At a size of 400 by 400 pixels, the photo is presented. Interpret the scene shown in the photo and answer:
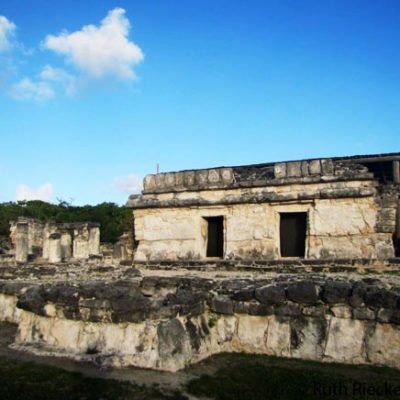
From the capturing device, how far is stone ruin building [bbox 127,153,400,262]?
8938mm

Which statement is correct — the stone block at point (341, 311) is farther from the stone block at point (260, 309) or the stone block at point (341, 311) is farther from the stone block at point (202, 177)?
the stone block at point (202, 177)

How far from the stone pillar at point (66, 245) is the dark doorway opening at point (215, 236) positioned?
10.8 meters

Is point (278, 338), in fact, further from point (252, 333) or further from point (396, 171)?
point (396, 171)

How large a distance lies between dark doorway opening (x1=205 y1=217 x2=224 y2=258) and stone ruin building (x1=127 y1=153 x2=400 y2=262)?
0.02m

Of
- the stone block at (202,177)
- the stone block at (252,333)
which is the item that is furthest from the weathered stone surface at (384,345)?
the stone block at (202,177)

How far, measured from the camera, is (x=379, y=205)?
8883 millimetres

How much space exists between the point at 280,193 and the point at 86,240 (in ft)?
39.2

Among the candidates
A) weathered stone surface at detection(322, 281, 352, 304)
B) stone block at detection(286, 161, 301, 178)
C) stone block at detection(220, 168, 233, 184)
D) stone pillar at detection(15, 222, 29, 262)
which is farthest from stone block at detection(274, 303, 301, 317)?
stone pillar at detection(15, 222, 29, 262)

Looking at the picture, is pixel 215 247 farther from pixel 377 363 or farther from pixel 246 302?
pixel 377 363

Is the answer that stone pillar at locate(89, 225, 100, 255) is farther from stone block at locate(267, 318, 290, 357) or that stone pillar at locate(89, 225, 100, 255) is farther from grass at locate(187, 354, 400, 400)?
grass at locate(187, 354, 400, 400)

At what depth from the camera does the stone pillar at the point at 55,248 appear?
19125 millimetres

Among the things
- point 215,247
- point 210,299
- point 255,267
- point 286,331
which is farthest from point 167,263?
point 286,331

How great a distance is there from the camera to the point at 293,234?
9.79m

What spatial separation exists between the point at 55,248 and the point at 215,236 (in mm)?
11114
